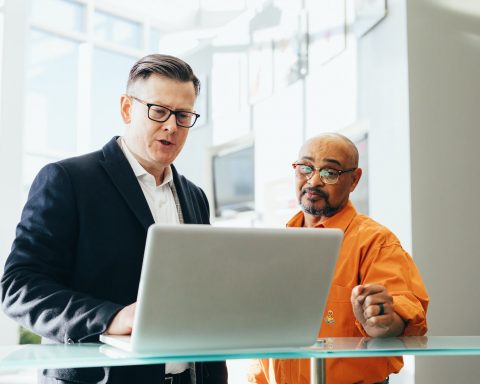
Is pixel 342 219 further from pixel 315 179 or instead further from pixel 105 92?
pixel 105 92

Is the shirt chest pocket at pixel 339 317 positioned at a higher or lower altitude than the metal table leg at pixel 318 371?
higher

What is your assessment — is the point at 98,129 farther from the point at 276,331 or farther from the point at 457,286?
the point at 276,331

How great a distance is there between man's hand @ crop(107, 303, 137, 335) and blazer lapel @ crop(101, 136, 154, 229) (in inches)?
18.2

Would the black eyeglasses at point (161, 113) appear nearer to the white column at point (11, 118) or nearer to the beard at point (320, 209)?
the beard at point (320, 209)

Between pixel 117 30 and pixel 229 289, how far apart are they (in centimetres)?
814

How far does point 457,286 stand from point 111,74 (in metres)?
6.30

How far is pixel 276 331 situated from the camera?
4.11 feet

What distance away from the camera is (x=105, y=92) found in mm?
8852

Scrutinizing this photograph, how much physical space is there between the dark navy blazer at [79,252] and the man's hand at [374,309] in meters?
0.47

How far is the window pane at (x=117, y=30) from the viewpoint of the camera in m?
8.67

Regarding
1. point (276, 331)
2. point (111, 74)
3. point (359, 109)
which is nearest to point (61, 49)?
point (111, 74)

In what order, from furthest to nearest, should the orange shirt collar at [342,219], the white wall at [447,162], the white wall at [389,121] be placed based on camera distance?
1. the white wall at [389,121]
2. the white wall at [447,162]
3. the orange shirt collar at [342,219]

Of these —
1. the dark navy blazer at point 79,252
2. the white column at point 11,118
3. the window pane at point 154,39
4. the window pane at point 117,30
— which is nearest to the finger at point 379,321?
the dark navy blazer at point 79,252

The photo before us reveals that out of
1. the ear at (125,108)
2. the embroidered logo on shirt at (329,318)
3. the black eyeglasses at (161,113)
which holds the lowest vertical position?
the embroidered logo on shirt at (329,318)
